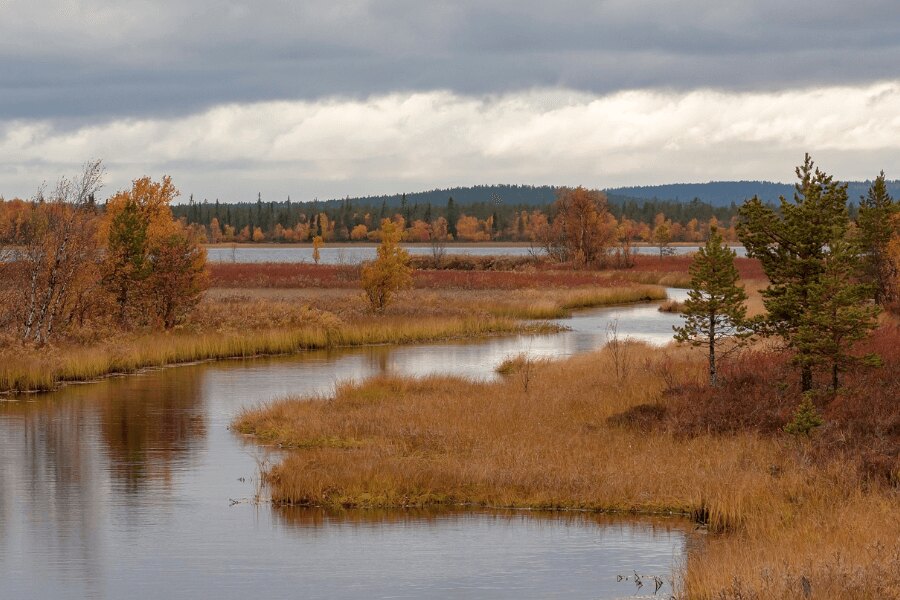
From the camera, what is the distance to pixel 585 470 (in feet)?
69.5

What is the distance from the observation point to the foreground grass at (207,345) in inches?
1471

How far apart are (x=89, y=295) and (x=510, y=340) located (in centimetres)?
2087

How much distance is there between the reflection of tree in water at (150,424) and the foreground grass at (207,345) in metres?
1.71

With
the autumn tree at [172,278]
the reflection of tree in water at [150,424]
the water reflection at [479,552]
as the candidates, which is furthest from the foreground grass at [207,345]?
the water reflection at [479,552]

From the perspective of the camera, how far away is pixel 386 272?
61250 mm

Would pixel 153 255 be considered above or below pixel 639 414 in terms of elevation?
above

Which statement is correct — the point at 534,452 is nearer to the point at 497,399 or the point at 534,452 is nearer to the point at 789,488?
the point at 789,488

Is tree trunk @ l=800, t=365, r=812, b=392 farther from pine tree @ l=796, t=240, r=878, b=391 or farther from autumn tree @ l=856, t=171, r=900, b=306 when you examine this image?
autumn tree @ l=856, t=171, r=900, b=306

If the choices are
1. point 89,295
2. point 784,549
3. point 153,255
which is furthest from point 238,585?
point 153,255

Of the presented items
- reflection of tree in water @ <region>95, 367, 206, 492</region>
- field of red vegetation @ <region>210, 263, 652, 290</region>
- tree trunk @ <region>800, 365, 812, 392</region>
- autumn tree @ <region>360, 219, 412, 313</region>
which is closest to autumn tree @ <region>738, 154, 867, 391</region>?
tree trunk @ <region>800, 365, 812, 392</region>

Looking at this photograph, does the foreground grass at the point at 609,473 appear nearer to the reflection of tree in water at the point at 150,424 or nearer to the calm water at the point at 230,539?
the calm water at the point at 230,539

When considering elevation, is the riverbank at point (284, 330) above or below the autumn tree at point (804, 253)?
below

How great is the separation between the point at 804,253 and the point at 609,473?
7.37 meters

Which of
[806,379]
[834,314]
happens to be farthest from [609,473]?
[834,314]
